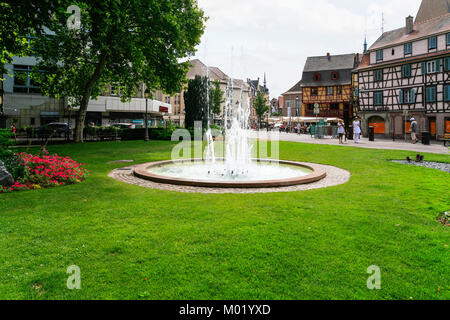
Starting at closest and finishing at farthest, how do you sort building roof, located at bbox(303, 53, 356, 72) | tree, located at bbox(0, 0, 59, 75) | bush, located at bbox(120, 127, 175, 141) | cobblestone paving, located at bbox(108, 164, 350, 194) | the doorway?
1. cobblestone paving, located at bbox(108, 164, 350, 194)
2. tree, located at bbox(0, 0, 59, 75)
3. bush, located at bbox(120, 127, 175, 141)
4. the doorway
5. building roof, located at bbox(303, 53, 356, 72)

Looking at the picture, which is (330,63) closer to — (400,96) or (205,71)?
(400,96)

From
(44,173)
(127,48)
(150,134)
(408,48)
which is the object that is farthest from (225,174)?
(408,48)

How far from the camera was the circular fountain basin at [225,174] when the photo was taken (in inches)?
377

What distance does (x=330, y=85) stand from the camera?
→ 2726 inches

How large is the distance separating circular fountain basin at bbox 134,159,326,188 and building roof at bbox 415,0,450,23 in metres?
44.1

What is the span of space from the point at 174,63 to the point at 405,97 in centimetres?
2976

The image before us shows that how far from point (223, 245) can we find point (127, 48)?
868 inches

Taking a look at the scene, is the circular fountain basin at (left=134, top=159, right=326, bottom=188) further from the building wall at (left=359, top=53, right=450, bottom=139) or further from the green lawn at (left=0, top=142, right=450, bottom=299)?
the building wall at (left=359, top=53, right=450, bottom=139)

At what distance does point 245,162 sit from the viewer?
49.8 ft

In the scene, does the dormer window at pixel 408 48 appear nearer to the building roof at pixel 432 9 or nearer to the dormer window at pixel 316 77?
the building roof at pixel 432 9

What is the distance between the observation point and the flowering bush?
9289 mm

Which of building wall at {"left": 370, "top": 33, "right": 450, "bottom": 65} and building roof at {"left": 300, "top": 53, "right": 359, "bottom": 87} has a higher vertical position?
building roof at {"left": 300, "top": 53, "right": 359, "bottom": 87}

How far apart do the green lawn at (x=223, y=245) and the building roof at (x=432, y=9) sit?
47727mm

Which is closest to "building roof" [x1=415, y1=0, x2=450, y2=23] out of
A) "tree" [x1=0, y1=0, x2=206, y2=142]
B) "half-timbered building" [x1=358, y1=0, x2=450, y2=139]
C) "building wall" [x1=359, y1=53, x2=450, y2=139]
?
"half-timbered building" [x1=358, y1=0, x2=450, y2=139]
